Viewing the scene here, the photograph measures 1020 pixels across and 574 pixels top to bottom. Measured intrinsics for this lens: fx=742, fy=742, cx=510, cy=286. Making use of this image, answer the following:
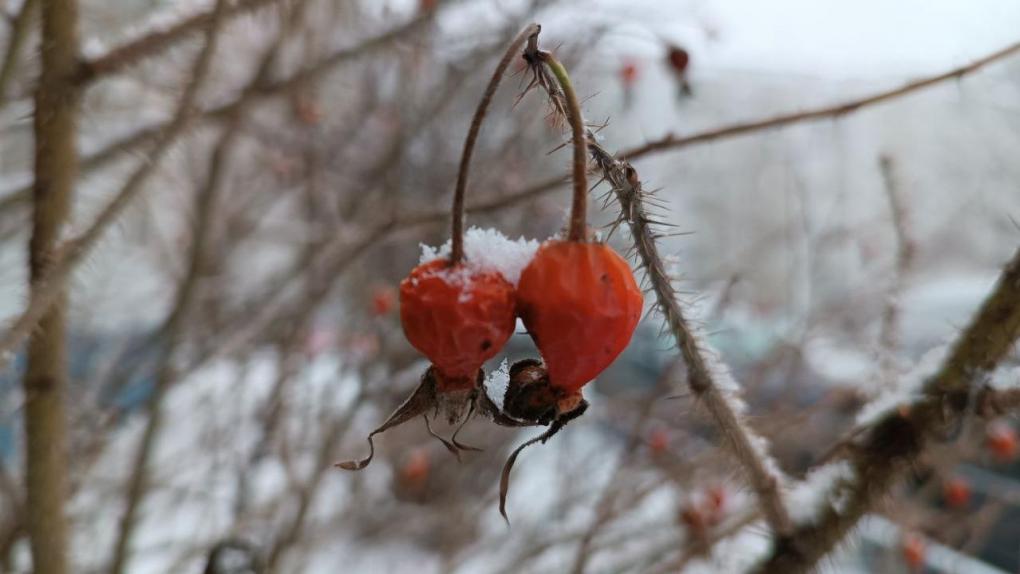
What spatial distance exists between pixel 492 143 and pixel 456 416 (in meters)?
2.98

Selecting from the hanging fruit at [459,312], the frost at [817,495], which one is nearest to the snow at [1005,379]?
the frost at [817,495]

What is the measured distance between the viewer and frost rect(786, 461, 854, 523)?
73cm

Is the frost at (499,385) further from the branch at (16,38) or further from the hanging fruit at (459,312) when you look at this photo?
the branch at (16,38)

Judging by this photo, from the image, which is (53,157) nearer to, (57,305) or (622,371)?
(57,305)

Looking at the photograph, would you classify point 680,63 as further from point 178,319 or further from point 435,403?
point 178,319

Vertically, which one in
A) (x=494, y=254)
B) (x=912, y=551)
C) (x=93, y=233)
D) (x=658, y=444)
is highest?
(x=93, y=233)

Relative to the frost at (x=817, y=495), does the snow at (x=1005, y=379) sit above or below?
above

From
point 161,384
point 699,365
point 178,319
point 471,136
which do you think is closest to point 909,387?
point 699,365

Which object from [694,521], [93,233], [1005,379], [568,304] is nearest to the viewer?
[568,304]

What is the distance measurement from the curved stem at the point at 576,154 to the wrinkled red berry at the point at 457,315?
76 mm

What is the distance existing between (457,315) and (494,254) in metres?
0.09

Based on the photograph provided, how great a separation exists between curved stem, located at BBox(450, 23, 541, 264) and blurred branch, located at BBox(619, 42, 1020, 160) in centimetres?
38

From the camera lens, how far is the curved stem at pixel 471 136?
582 mm

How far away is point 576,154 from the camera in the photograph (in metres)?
0.60
